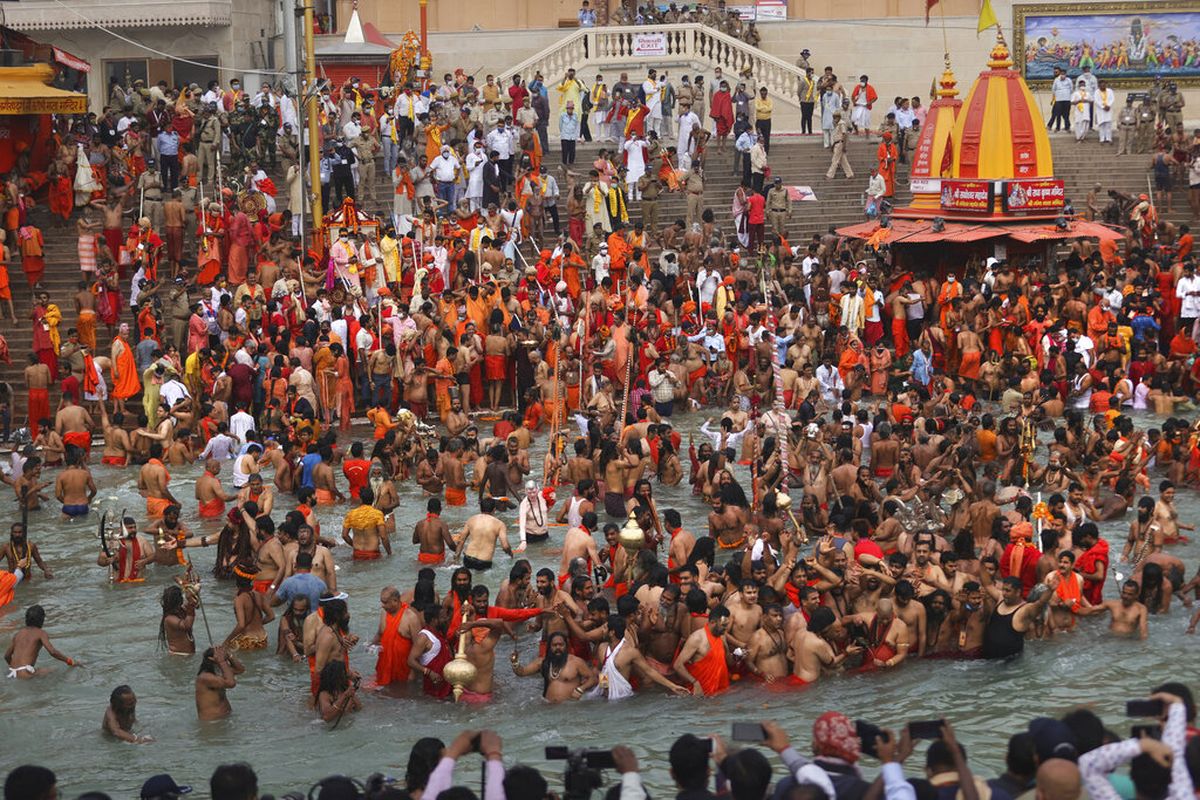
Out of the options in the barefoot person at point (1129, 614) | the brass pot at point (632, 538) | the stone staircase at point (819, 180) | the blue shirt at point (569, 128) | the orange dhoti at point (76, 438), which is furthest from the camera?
the blue shirt at point (569, 128)

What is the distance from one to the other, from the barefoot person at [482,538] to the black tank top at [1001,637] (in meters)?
4.28

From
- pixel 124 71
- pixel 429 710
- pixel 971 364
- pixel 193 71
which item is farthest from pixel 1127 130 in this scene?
pixel 429 710

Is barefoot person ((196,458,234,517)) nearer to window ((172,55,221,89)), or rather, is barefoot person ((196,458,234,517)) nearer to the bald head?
the bald head

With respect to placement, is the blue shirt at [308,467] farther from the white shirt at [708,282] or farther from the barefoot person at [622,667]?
the white shirt at [708,282]


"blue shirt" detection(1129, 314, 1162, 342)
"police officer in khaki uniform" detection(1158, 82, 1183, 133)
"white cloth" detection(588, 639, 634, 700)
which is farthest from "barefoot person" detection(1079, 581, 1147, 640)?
"police officer in khaki uniform" detection(1158, 82, 1183, 133)

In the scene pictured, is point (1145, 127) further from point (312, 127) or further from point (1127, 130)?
point (312, 127)

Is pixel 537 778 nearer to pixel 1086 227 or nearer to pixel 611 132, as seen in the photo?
pixel 1086 227

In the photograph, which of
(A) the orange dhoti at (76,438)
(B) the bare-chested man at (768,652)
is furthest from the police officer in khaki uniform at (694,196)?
(B) the bare-chested man at (768,652)

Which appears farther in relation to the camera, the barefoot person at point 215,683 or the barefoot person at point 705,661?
the barefoot person at point 705,661

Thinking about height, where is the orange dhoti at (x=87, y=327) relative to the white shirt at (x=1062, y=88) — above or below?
below

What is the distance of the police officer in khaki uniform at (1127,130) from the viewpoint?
99.2ft

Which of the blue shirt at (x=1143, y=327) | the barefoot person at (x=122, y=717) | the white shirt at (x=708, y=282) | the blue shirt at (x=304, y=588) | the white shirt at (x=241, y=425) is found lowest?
the barefoot person at (x=122, y=717)

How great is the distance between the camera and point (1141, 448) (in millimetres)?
18766

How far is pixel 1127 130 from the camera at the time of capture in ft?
99.4
